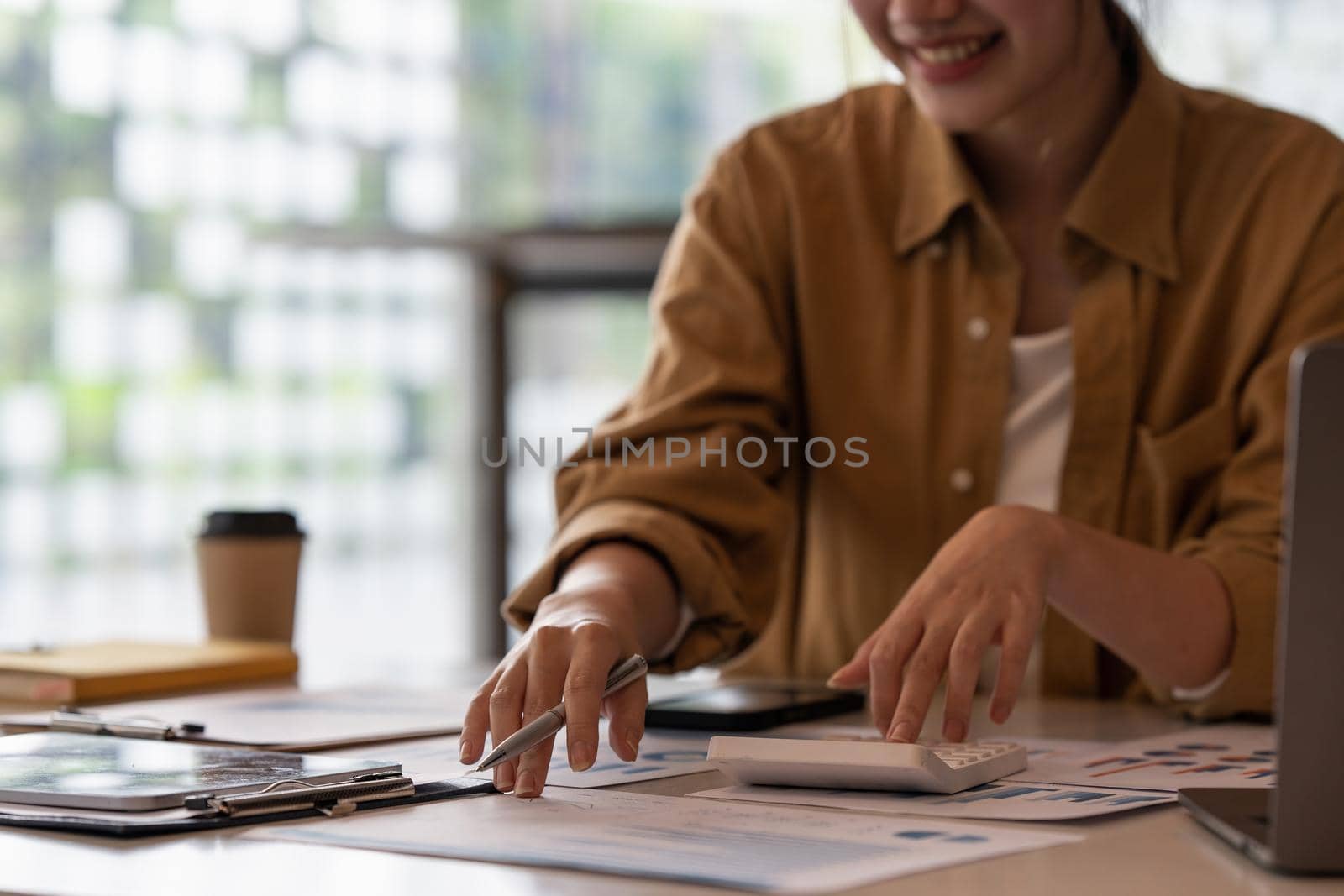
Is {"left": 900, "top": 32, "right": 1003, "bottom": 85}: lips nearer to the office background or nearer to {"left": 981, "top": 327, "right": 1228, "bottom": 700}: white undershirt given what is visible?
{"left": 981, "top": 327, "right": 1228, "bottom": 700}: white undershirt

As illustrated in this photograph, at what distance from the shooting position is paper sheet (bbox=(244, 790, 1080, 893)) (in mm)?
589

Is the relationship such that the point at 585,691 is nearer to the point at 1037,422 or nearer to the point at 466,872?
the point at 466,872

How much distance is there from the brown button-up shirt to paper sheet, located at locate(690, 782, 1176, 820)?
427 mm

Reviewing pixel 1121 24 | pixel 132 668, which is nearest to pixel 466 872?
pixel 132 668

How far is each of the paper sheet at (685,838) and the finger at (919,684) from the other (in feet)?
0.50

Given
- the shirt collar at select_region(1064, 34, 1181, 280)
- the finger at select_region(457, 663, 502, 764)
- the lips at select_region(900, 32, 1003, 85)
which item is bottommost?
the finger at select_region(457, 663, 502, 764)

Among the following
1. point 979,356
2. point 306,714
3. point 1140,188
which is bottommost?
point 306,714

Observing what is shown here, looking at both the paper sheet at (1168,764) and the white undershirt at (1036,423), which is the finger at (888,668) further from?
the white undershirt at (1036,423)

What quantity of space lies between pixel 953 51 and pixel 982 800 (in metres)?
0.77

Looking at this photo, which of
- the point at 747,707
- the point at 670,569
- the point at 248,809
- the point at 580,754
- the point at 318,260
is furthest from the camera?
the point at 318,260

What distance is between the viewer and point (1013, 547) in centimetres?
99

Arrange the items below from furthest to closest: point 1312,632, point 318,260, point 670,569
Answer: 1. point 318,260
2. point 670,569
3. point 1312,632

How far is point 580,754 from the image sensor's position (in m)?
0.80

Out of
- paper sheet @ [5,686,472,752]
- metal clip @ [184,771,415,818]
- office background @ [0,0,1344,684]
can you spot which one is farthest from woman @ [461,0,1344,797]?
office background @ [0,0,1344,684]
